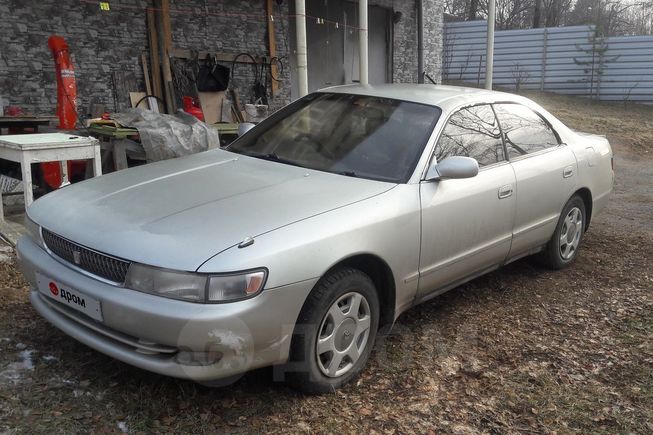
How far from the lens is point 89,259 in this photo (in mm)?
2818

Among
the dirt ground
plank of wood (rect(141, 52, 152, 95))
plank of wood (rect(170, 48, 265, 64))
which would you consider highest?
plank of wood (rect(170, 48, 265, 64))

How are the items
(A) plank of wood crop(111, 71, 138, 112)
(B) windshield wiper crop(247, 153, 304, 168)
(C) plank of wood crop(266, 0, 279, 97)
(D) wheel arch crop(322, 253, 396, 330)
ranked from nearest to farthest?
(D) wheel arch crop(322, 253, 396, 330), (B) windshield wiper crop(247, 153, 304, 168), (A) plank of wood crop(111, 71, 138, 112), (C) plank of wood crop(266, 0, 279, 97)

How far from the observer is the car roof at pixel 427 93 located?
13.5ft

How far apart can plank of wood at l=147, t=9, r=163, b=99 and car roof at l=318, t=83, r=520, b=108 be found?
5.13m

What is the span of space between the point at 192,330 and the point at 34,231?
1263 mm

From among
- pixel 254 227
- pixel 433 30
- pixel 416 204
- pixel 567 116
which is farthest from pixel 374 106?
pixel 567 116

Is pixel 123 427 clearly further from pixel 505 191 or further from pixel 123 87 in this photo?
pixel 123 87

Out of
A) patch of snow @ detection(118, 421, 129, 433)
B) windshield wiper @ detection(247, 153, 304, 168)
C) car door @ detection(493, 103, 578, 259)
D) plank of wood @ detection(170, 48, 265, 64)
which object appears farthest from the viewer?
plank of wood @ detection(170, 48, 265, 64)

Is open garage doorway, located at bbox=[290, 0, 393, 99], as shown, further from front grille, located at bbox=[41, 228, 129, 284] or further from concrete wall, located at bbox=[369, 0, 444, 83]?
front grille, located at bbox=[41, 228, 129, 284]

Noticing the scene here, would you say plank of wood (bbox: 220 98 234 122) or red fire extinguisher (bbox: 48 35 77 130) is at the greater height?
red fire extinguisher (bbox: 48 35 77 130)

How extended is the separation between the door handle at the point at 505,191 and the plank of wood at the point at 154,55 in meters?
6.30

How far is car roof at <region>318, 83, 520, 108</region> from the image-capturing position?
163 inches

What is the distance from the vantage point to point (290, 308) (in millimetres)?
2740

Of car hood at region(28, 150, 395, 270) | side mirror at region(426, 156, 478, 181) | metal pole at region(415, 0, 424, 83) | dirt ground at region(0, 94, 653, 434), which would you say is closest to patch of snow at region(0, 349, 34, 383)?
dirt ground at region(0, 94, 653, 434)
